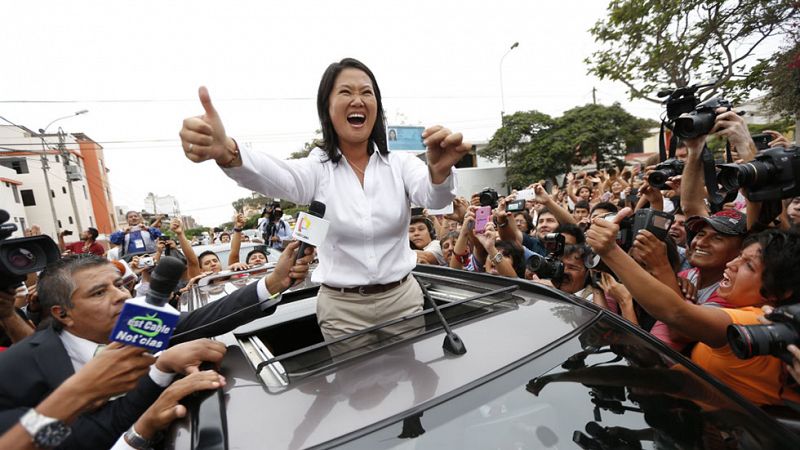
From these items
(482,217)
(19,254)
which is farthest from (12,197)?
(482,217)

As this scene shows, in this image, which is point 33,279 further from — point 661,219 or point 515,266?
point 661,219

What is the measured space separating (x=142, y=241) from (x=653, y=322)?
685cm

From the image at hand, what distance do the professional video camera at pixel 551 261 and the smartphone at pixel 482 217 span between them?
97cm

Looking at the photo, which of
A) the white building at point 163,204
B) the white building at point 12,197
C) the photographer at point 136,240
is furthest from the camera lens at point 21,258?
the white building at point 163,204

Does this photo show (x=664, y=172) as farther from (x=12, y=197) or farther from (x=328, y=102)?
(x=12, y=197)

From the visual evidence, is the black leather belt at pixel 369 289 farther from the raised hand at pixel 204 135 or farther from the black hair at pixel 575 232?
the black hair at pixel 575 232

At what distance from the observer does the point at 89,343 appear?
5.95 ft

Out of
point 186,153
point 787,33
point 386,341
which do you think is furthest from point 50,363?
point 787,33

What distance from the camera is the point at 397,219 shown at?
1760 mm

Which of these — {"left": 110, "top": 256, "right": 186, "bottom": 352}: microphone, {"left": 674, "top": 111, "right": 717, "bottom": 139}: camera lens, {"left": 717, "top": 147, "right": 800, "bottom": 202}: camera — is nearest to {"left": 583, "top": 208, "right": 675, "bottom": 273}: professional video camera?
{"left": 717, "top": 147, "right": 800, "bottom": 202}: camera

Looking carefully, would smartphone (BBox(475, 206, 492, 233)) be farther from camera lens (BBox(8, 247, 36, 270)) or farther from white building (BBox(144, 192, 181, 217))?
white building (BBox(144, 192, 181, 217))

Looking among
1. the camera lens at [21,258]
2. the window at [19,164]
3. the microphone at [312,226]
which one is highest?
the window at [19,164]

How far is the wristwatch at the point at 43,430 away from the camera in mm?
1018

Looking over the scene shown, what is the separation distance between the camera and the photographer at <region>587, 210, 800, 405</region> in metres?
1.57
